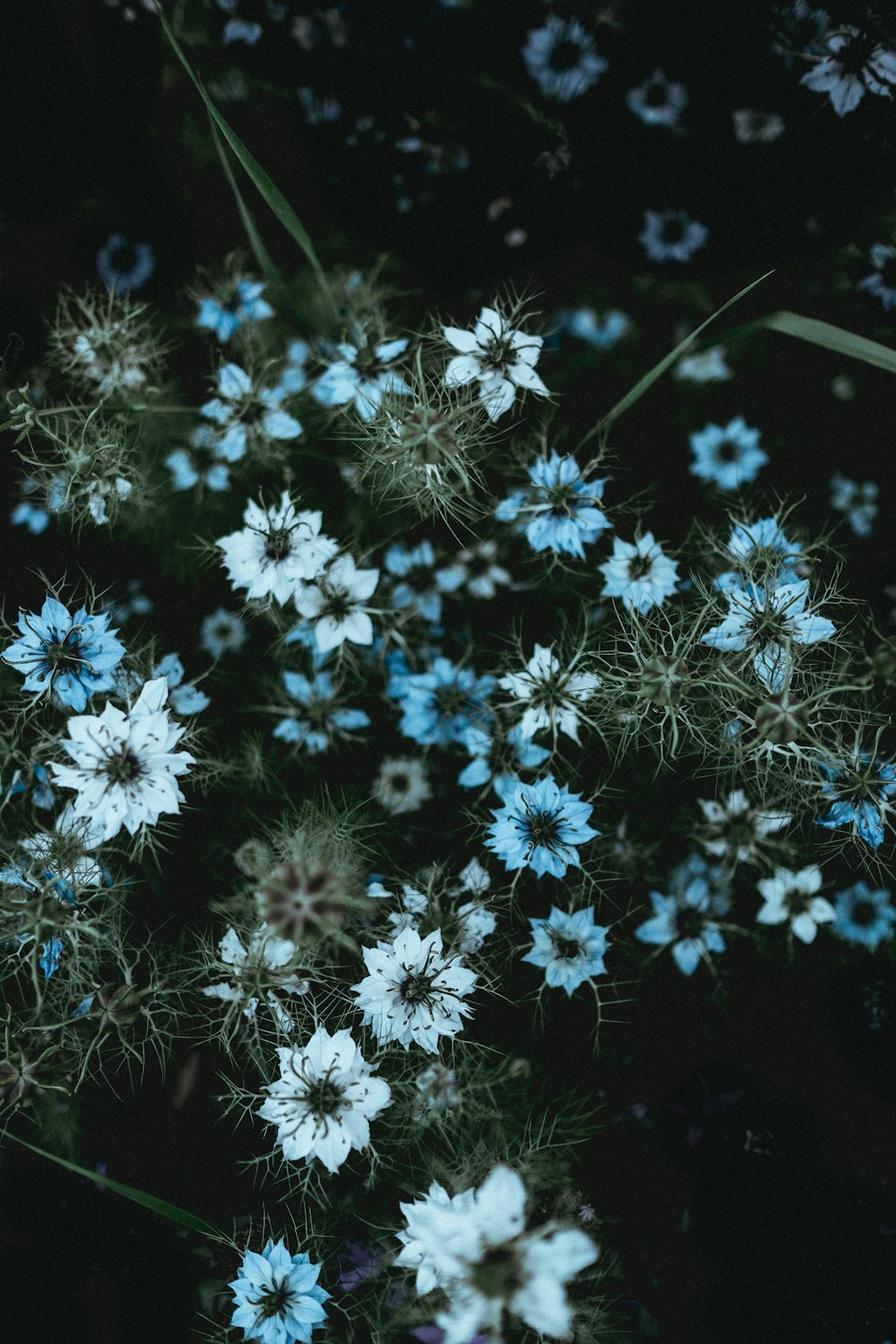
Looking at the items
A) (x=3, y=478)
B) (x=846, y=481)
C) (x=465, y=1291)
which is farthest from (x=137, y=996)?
(x=846, y=481)

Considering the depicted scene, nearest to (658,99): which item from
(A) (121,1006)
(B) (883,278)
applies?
(B) (883,278)

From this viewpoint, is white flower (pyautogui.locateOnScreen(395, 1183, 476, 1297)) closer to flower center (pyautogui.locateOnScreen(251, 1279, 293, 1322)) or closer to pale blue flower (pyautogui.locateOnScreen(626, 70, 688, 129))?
flower center (pyautogui.locateOnScreen(251, 1279, 293, 1322))

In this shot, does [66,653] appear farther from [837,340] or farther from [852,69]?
[852,69]

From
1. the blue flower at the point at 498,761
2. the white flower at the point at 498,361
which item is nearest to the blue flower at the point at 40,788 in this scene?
the blue flower at the point at 498,761

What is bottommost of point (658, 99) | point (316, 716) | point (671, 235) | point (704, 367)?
point (316, 716)

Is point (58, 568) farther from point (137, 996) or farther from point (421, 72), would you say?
point (421, 72)

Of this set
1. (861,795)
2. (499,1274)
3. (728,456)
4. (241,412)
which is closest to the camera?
(499,1274)

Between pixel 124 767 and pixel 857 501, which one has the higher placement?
pixel 857 501

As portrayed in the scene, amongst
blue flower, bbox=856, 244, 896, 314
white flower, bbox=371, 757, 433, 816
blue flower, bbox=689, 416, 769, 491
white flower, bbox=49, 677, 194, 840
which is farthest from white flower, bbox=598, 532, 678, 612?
blue flower, bbox=856, 244, 896, 314
